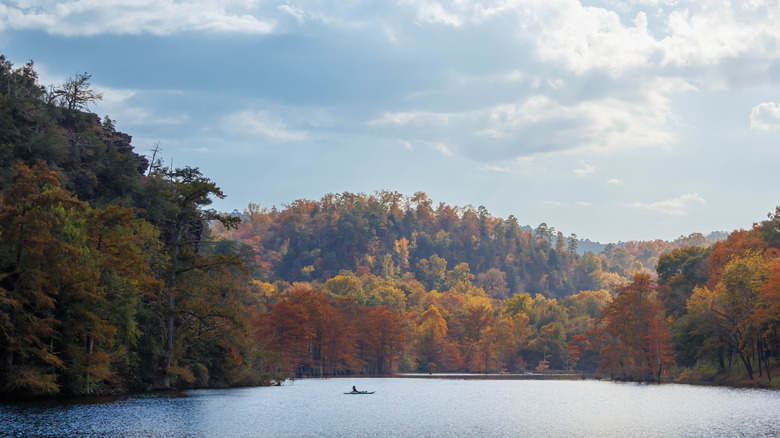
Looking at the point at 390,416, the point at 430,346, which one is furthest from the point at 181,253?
the point at 430,346

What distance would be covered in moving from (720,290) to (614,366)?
1028 inches

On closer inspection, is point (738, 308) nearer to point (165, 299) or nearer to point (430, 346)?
point (165, 299)

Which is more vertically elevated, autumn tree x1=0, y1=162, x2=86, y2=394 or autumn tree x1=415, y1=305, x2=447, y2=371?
autumn tree x1=0, y1=162, x2=86, y2=394

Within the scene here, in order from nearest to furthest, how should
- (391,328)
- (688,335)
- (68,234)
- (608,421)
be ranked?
(608,421) → (68,234) → (688,335) → (391,328)

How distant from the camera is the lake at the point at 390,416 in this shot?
125 ft

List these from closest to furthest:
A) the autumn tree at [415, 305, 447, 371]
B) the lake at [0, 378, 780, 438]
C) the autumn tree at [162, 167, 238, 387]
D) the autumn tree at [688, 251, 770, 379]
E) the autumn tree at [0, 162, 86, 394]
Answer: the lake at [0, 378, 780, 438]
the autumn tree at [0, 162, 86, 394]
the autumn tree at [162, 167, 238, 387]
the autumn tree at [688, 251, 770, 379]
the autumn tree at [415, 305, 447, 371]

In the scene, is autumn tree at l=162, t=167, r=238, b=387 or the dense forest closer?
the dense forest

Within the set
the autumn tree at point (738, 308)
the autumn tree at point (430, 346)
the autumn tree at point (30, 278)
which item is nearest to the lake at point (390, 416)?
the autumn tree at point (30, 278)

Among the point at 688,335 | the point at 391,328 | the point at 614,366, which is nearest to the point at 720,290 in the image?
the point at 688,335

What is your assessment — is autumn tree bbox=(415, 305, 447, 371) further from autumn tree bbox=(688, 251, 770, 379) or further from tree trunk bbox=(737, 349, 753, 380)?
tree trunk bbox=(737, 349, 753, 380)

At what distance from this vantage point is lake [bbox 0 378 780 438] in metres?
38.0

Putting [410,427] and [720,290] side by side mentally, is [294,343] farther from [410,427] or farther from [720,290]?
[410,427]

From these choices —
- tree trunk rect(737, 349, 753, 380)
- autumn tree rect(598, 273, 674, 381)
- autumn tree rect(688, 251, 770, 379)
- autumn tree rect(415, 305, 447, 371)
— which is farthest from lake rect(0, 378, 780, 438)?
autumn tree rect(415, 305, 447, 371)

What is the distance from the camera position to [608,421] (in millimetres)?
45750
